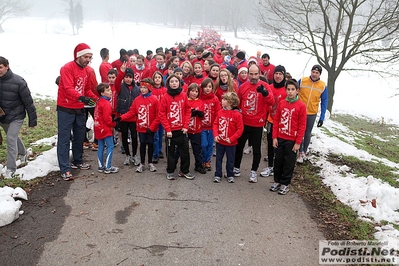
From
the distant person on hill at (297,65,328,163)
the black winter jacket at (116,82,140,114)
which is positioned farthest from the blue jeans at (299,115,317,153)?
the black winter jacket at (116,82,140,114)

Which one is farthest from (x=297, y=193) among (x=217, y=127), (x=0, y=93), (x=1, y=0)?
(x=1, y=0)

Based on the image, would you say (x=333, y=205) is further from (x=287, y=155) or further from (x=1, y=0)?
(x=1, y=0)

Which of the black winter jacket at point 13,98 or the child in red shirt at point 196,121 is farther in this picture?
the child in red shirt at point 196,121

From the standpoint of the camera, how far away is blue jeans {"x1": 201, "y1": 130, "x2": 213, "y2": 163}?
657 centimetres

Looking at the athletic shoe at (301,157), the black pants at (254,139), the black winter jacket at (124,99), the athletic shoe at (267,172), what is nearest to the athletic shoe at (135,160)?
Result: the black winter jacket at (124,99)

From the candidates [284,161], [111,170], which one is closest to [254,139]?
[284,161]

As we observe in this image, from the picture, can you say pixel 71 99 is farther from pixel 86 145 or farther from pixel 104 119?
pixel 86 145

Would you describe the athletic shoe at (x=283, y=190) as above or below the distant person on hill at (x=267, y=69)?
below

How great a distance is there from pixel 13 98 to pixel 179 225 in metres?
3.68

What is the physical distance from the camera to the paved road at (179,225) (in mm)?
3715

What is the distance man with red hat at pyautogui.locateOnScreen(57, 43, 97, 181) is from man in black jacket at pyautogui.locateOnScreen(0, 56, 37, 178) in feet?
1.82

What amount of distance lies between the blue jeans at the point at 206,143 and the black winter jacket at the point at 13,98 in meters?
3.31

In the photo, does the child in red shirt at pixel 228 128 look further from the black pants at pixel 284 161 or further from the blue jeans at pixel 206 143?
the black pants at pixel 284 161

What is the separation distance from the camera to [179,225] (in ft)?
14.3
